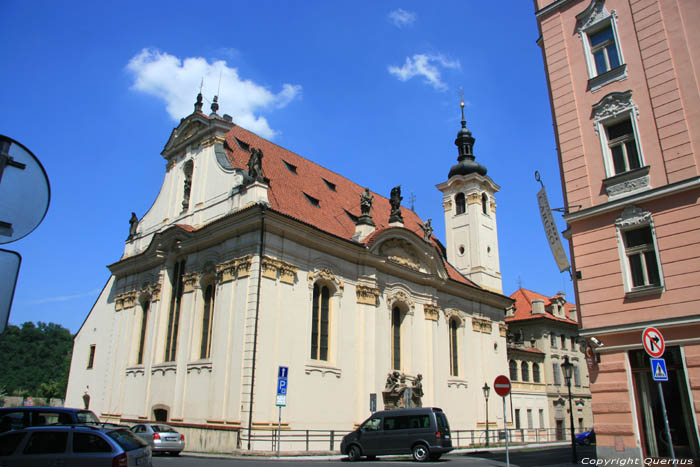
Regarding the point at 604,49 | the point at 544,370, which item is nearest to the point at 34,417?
the point at 604,49

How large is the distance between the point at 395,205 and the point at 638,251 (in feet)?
60.6

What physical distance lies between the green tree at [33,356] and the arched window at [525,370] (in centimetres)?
7924

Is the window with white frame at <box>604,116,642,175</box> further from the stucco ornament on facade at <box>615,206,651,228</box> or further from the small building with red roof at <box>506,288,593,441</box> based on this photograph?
the small building with red roof at <box>506,288,593,441</box>

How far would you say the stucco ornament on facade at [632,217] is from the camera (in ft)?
42.7

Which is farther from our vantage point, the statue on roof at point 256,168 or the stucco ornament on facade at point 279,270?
the statue on roof at point 256,168

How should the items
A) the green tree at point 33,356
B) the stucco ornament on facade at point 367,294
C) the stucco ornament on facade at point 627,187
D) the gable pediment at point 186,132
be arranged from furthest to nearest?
the green tree at point 33,356 < the gable pediment at point 186,132 < the stucco ornament on facade at point 367,294 < the stucco ornament on facade at point 627,187

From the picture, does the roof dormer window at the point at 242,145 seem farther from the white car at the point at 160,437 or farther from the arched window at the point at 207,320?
the white car at the point at 160,437

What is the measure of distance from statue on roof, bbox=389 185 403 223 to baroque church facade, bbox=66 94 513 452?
0.75 ft

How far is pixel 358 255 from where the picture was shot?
27.2 m

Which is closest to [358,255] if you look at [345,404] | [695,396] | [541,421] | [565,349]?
[345,404]

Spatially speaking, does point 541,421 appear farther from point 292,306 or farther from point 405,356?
point 292,306

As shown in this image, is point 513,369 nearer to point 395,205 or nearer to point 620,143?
point 395,205

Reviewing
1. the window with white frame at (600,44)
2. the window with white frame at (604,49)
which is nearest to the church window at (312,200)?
the window with white frame at (600,44)

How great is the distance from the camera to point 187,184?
29.2 meters
